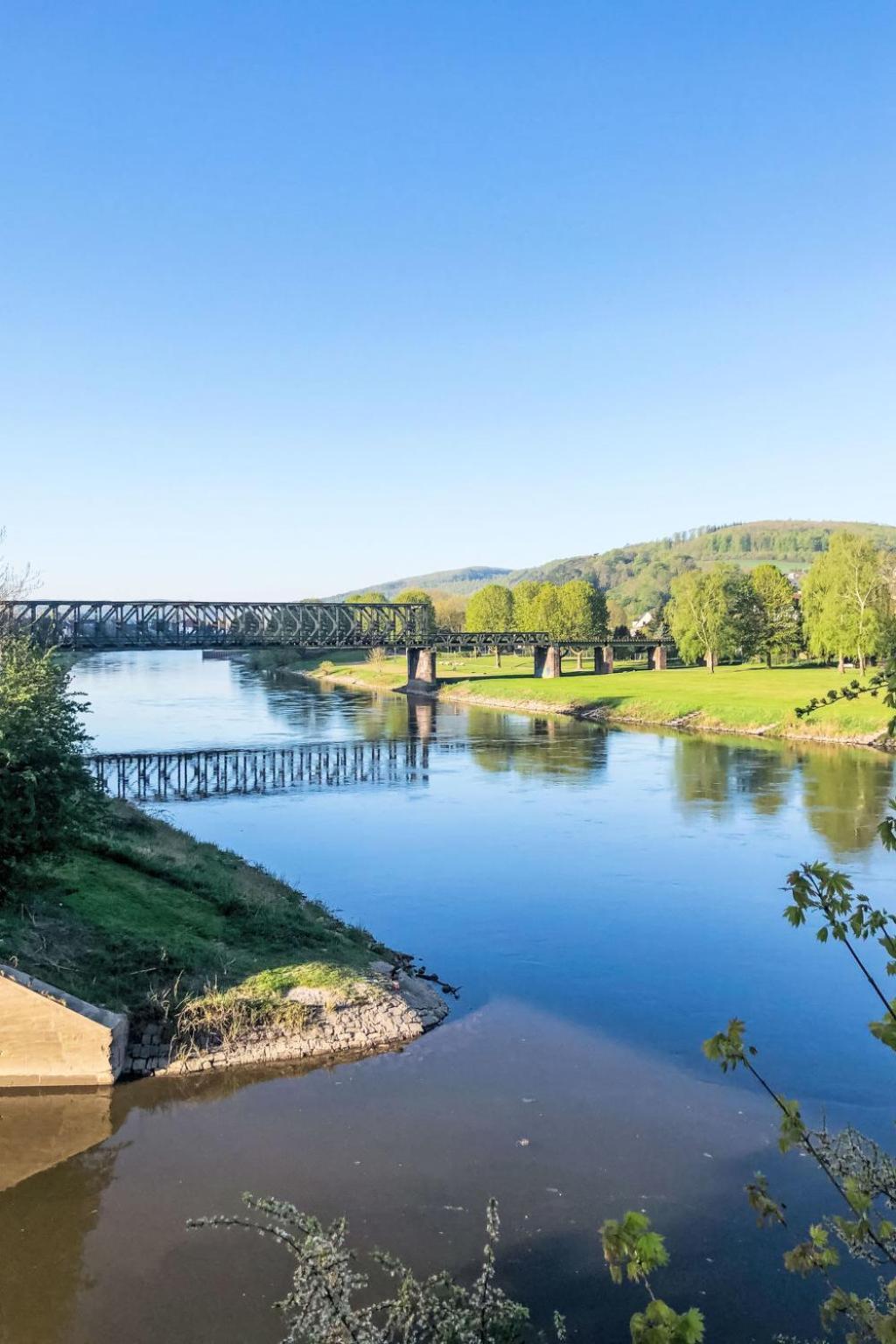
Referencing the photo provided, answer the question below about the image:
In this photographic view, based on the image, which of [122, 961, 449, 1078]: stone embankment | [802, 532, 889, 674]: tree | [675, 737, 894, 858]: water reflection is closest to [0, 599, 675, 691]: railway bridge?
[802, 532, 889, 674]: tree

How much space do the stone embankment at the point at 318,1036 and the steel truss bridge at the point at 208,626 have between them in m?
59.1

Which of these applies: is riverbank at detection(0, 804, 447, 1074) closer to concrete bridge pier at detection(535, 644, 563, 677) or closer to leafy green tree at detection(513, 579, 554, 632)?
concrete bridge pier at detection(535, 644, 563, 677)

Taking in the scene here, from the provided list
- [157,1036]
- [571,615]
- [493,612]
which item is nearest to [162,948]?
[157,1036]

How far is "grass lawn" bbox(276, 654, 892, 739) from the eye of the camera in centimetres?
6706

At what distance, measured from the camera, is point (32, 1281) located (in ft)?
40.7

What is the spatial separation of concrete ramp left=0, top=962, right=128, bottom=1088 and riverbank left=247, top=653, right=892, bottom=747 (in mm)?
38425

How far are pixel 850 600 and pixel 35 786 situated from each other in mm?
80636

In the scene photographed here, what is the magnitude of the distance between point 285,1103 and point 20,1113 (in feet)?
13.7

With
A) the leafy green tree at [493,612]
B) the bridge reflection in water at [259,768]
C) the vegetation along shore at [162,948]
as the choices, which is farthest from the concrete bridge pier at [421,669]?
the vegetation along shore at [162,948]

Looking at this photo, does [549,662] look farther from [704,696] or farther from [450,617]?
[450,617]

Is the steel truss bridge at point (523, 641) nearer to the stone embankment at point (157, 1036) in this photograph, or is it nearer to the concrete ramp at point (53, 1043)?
the stone embankment at point (157, 1036)

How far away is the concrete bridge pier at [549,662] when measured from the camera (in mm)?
117312

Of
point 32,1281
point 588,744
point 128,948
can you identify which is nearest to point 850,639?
point 588,744

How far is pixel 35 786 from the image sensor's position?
2014 centimetres
